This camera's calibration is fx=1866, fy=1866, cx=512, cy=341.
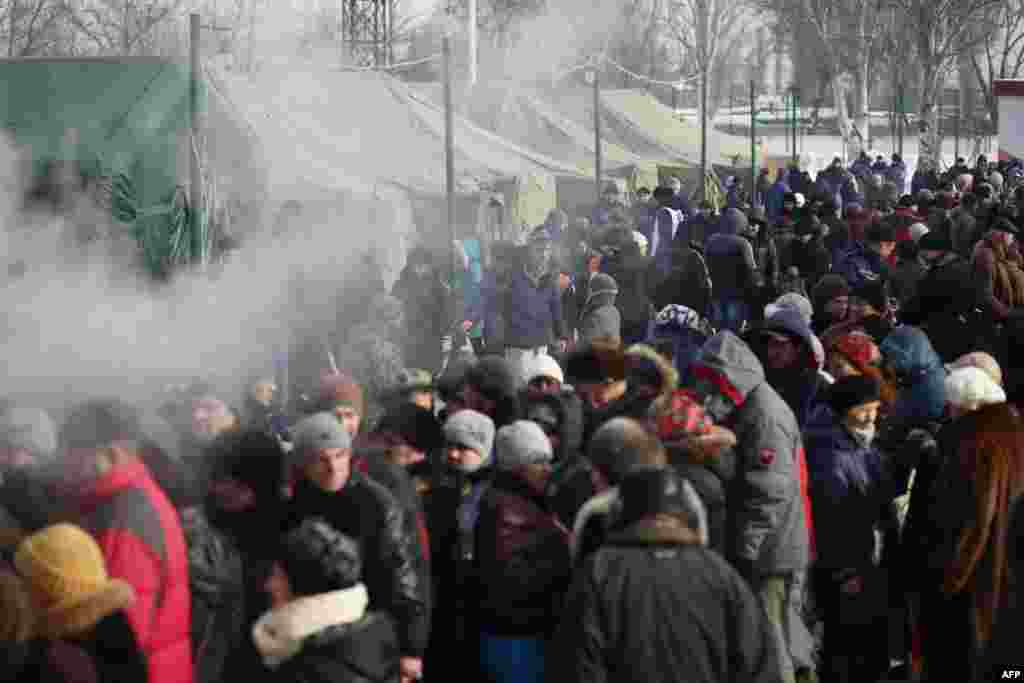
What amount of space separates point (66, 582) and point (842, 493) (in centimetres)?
317

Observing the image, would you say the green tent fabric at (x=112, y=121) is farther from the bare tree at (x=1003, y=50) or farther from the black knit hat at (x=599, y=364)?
the bare tree at (x=1003, y=50)

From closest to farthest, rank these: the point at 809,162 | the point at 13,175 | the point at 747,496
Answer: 1. the point at 747,496
2. the point at 13,175
3. the point at 809,162

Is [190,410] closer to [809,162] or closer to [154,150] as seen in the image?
[154,150]

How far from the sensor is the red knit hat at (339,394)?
663 centimetres

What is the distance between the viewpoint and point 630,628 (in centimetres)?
454

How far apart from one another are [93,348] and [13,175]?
2341 mm

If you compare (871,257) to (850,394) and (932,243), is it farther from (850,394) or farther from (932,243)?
(850,394)

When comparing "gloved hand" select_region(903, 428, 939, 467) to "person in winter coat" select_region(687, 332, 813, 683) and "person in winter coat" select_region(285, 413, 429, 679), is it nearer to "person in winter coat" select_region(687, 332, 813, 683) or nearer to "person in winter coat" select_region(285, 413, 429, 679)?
"person in winter coat" select_region(687, 332, 813, 683)

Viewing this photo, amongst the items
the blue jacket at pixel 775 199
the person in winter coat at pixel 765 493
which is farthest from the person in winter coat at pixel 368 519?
the blue jacket at pixel 775 199

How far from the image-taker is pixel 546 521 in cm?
579

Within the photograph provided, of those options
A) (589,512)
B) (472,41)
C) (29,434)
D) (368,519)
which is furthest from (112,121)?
(472,41)

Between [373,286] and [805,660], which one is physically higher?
[373,286]

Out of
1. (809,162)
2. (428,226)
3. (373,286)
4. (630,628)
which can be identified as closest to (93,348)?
(373,286)

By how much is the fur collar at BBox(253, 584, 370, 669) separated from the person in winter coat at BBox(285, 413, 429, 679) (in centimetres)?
54
